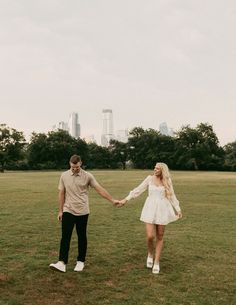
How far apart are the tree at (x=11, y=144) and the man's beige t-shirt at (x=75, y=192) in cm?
10810

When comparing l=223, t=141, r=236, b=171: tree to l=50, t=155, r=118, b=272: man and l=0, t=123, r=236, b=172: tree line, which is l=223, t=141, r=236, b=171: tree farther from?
l=50, t=155, r=118, b=272: man

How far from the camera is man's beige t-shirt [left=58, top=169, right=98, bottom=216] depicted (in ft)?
28.3

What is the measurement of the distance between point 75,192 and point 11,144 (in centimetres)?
11110

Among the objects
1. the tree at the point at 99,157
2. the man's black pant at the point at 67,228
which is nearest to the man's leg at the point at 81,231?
the man's black pant at the point at 67,228

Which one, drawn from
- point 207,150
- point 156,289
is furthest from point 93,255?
point 207,150

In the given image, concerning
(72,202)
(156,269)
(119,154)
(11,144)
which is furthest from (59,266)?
(119,154)

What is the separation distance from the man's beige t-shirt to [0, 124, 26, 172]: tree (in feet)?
355

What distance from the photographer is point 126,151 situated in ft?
447

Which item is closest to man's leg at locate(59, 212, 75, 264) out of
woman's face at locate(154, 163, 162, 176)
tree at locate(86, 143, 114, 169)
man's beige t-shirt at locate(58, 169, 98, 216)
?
man's beige t-shirt at locate(58, 169, 98, 216)

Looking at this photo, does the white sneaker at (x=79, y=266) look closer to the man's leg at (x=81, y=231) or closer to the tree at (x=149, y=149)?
the man's leg at (x=81, y=231)

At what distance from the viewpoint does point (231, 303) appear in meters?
6.98

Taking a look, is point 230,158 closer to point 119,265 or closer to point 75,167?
point 119,265

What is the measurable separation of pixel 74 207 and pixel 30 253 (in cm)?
271

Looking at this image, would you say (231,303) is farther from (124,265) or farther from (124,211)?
(124,211)
